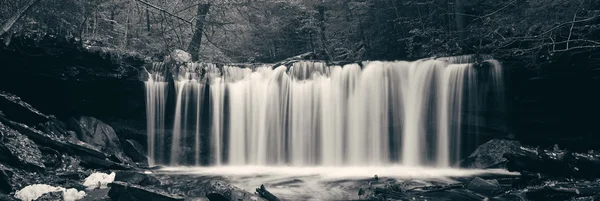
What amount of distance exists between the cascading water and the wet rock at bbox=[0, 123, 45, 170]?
12.7ft

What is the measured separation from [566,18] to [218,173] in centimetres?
1044

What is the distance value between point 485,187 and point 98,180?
8509 mm

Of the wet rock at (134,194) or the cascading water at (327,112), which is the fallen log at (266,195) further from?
the cascading water at (327,112)

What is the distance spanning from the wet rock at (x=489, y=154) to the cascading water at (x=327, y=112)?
0.35 meters

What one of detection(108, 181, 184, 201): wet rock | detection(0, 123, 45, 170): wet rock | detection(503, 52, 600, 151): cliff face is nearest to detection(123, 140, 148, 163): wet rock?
detection(0, 123, 45, 170): wet rock

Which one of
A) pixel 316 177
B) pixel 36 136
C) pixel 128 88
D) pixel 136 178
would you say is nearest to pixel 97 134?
pixel 128 88

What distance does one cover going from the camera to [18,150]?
12.3 m

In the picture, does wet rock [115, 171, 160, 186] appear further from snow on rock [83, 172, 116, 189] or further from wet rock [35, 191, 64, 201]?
wet rock [35, 191, 64, 201]

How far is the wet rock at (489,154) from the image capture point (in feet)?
45.7

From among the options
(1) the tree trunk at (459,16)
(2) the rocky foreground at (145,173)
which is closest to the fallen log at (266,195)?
(2) the rocky foreground at (145,173)

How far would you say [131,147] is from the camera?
51.6 ft

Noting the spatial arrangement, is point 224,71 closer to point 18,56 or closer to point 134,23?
point 18,56

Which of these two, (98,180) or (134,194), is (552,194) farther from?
(98,180)

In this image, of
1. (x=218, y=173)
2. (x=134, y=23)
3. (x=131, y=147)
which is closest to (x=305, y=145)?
(x=218, y=173)
